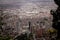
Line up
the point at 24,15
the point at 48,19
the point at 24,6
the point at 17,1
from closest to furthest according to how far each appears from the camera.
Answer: the point at 48,19 < the point at 24,15 < the point at 24,6 < the point at 17,1

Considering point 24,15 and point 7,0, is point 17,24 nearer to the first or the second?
point 24,15

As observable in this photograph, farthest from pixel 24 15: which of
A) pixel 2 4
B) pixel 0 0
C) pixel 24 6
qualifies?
pixel 0 0

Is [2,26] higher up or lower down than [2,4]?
lower down

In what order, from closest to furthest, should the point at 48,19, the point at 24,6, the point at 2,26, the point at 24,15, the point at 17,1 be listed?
the point at 2,26
the point at 48,19
the point at 24,15
the point at 24,6
the point at 17,1

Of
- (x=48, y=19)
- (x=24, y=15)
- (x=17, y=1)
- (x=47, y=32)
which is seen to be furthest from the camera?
(x=17, y=1)

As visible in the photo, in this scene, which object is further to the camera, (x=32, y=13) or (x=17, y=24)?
(x=32, y=13)

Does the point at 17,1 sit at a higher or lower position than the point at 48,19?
higher

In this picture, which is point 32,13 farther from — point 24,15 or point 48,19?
point 48,19

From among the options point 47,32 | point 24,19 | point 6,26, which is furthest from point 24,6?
point 47,32

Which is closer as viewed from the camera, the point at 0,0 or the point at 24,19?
the point at 24,19
